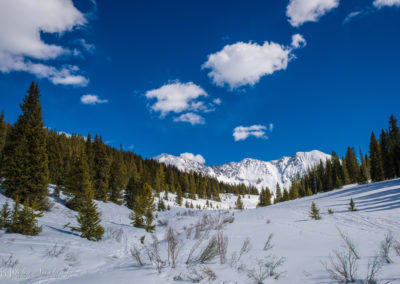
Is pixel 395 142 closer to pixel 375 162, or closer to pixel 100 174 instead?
pixel 375 162

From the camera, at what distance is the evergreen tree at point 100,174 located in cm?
3088

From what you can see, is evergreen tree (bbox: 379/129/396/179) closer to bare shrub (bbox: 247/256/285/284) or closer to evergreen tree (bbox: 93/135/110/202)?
bare shrub (bbox: 247/256/285/284)

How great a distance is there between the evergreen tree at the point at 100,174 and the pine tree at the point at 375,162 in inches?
2185

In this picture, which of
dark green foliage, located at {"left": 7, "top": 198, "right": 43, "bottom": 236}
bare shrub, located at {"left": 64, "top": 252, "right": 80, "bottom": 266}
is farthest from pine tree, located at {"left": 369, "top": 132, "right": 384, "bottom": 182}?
dark green foliage, located at {"left": 7, "top": 198, "right": 43, "bottom": 236}

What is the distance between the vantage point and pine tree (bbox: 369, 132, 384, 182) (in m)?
45.7

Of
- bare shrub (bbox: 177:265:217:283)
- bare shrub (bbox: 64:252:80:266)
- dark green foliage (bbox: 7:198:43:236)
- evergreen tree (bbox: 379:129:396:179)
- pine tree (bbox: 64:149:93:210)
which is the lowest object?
bare shrub (bbox: 64:252:80:266)

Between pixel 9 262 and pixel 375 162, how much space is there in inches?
2389

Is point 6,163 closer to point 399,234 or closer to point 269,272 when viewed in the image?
point 269,272

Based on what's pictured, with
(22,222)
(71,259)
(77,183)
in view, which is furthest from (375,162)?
(22,222)

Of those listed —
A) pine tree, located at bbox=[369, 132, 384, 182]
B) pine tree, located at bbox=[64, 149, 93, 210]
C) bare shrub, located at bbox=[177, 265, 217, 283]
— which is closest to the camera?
bare shrub, located at bbox=[177, 265, 217, 283]

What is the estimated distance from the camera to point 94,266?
6.49 meters

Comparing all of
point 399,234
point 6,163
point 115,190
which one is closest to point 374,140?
point 399,234

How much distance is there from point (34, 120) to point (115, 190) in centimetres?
1897

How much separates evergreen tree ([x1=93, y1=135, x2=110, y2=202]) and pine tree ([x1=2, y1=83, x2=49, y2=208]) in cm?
1310
